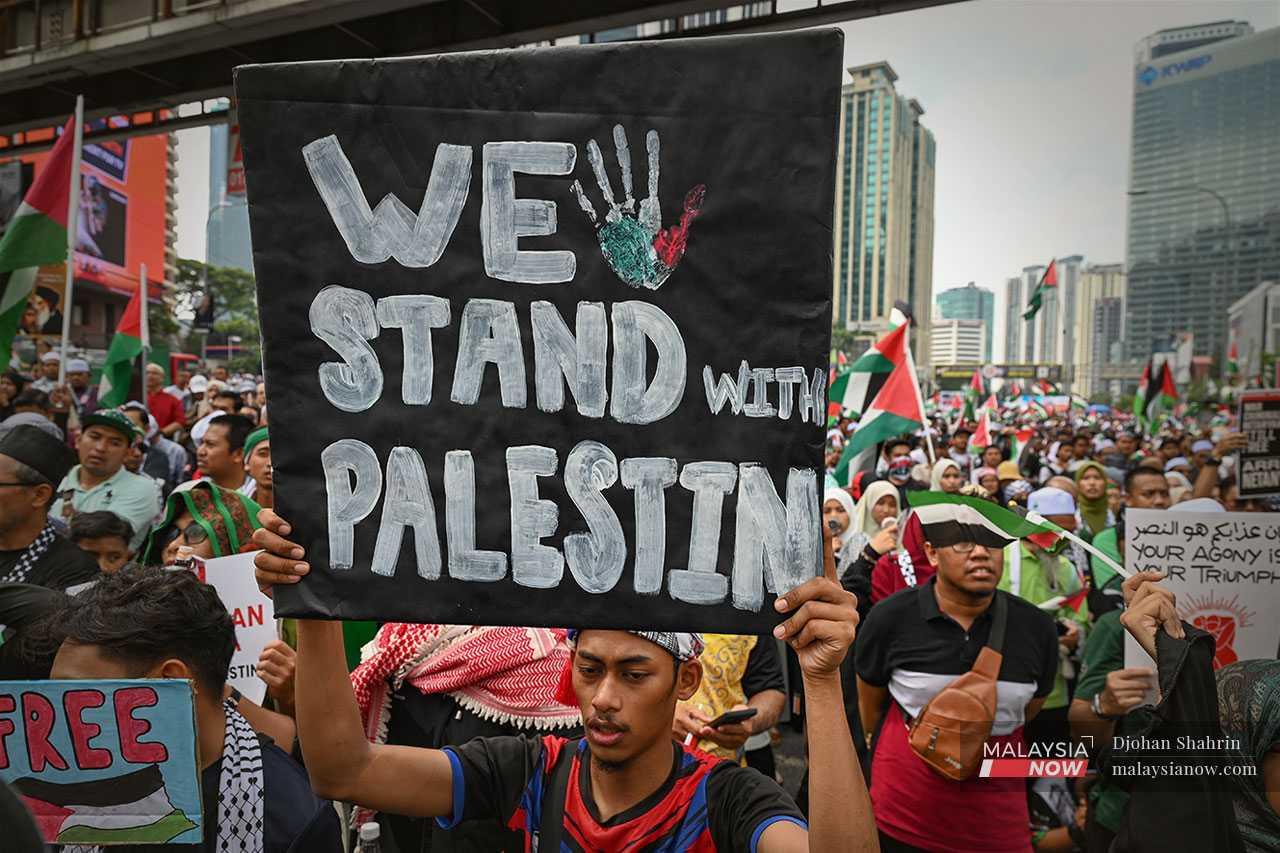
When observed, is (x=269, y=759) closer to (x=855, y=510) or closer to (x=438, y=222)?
(x=438, y=222)

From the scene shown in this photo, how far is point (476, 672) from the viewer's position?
2982 millimetres

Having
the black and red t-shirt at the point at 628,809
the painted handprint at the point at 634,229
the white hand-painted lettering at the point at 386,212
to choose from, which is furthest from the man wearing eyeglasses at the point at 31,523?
the painted handprint at the point at 634,229

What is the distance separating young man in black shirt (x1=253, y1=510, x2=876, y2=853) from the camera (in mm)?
1701

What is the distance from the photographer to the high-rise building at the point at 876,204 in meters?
132

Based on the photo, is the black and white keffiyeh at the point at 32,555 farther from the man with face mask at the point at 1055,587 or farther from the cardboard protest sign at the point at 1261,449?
the cardboard protest sign at the point at 1261,449

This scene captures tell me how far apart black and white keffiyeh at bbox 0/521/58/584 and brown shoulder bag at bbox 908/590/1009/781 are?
331cm

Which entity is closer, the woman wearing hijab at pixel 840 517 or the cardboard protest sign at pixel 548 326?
the cardboard protest sign at pixel 548 326

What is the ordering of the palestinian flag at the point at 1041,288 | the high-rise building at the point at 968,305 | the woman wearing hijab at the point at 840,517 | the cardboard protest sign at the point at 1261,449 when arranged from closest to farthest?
the cardboard protest sign at the point at 1261,449, the woman wearing hijab at the point at 840,517, the palestinian flag at the point at 1041,288, the high-rise building at the point at 968,305

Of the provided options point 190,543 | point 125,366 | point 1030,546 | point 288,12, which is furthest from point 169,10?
point 1030,546

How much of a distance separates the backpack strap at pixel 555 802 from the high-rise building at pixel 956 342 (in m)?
165

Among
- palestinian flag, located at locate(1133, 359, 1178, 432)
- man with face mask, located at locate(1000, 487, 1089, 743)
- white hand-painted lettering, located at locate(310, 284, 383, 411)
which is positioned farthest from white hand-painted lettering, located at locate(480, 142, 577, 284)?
palestinian flag, located at locate(1133, 359, 1178, 432)

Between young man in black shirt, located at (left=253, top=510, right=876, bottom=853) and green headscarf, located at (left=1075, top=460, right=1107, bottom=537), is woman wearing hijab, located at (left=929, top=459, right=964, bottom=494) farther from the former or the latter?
young man in black shirt, located at (left=253, top=510, right=876, bottom=853)

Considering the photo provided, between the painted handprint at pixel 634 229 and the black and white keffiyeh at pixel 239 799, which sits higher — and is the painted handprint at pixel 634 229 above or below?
above

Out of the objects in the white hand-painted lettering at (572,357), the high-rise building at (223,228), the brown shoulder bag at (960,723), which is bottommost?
the brown shoulder bag at (960,723)
